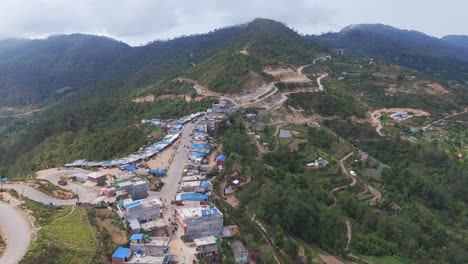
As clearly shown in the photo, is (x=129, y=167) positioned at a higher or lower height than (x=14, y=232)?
lower

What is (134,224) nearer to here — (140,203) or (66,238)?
(140,203)

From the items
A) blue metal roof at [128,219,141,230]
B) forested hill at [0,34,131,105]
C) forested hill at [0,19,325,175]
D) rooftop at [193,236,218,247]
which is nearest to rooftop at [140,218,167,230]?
blue metal roof at [128,219,141,230]

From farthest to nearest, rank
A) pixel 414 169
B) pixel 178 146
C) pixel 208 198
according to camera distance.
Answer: pixel 414 169, pixel 178 146, pixel 208 198

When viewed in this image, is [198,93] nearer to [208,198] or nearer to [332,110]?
[332,110]

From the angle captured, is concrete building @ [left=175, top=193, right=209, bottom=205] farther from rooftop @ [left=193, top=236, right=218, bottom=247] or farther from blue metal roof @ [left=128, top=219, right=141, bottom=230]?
blue metal roof @ [left=128, top=219, right=141, bottom=230]

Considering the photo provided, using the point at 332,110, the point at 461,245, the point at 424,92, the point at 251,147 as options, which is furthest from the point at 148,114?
the point at 424,92

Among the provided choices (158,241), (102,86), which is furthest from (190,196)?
(102,86)

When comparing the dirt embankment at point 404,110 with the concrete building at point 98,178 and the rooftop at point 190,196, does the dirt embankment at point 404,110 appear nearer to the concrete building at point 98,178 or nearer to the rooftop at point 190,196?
the rooftop at point 190,196
